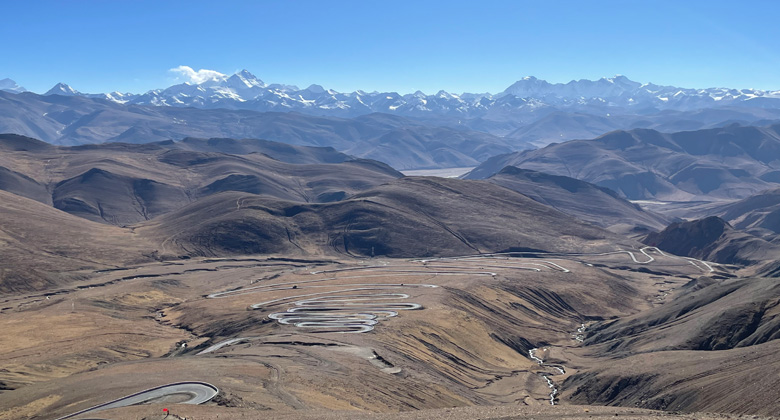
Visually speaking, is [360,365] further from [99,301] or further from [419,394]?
[99,301]

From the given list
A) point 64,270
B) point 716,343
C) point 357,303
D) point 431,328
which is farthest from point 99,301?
point 716,343

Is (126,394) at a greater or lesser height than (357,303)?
greater

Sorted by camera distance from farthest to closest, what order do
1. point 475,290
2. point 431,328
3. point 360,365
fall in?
point 475,290 < point 431,328 < point 360,365

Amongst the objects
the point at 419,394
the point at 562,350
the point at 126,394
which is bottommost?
the point at 562,350

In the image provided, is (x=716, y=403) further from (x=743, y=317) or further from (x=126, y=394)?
(x=126, y=394)

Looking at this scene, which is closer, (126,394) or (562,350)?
(126,394)

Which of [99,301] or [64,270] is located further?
[64,270]

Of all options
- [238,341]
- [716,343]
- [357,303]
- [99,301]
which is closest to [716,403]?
[716,343]

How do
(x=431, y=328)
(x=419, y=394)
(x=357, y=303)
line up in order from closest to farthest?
(x=419, y=394) → (x=431, y=328) → (x=357, y=303)

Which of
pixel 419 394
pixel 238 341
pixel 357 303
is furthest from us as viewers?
pixel 357 303
